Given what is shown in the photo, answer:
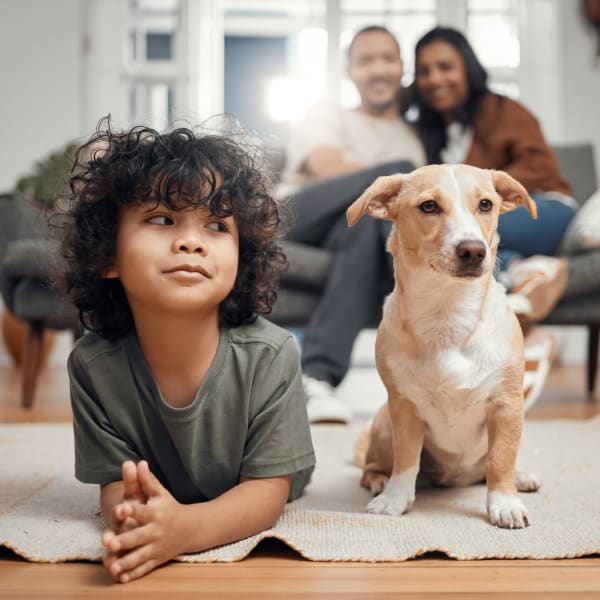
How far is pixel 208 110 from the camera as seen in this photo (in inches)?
161

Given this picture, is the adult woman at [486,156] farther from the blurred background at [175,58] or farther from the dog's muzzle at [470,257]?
the blurred background at [175,58]

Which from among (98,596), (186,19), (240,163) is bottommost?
(98,596)

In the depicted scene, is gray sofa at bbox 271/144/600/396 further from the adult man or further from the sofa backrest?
the sofa backrest

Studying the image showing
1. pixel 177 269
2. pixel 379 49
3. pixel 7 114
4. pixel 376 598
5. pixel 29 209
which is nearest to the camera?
pixel 376 598

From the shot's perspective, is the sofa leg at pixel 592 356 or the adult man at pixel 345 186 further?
the sofa leg at pixel 592 356

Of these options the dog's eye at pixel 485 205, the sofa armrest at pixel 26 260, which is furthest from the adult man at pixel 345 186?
the dog's eye at pixel 485 205

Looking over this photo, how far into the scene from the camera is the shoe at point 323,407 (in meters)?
1.84

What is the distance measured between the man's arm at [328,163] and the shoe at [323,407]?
0.77 metres

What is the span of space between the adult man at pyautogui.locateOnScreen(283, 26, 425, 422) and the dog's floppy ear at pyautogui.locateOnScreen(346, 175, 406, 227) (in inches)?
33.7

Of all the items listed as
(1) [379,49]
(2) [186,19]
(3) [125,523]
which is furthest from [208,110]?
(3) [125,523]

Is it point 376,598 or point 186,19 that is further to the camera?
point 186,19

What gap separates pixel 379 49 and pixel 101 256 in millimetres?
1788

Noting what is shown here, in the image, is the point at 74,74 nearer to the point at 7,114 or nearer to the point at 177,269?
the point at 7,114

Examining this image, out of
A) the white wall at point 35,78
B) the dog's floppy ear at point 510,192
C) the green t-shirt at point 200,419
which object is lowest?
the green t-shirt at point 200,419
